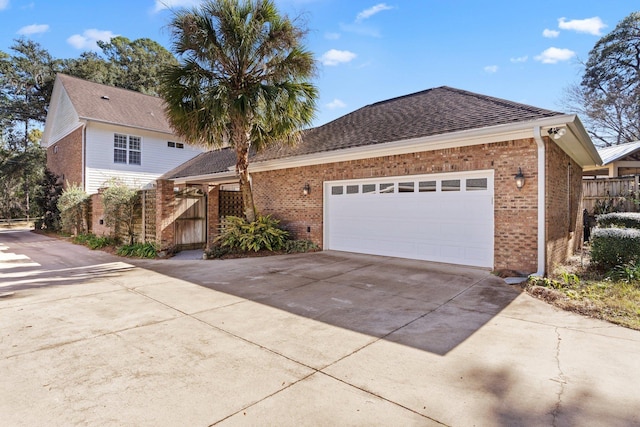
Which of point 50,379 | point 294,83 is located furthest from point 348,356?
point 294,83

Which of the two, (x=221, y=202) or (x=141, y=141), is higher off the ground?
(x=141, y=141)

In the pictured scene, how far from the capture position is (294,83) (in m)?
9.88

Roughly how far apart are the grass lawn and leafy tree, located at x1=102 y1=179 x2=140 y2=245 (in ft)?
36.9

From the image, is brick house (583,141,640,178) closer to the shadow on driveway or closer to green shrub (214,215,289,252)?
the shadow on driveway

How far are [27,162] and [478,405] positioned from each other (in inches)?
1481

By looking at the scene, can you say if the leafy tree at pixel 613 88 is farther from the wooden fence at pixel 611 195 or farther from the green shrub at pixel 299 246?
the green shrub at pixel 299 246

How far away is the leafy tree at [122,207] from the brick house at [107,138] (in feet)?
21.1

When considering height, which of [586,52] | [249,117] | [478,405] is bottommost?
[478,405]

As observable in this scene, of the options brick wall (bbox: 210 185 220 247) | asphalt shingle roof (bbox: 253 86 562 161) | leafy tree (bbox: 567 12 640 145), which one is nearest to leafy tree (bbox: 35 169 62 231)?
brick wall (bbox: 210 185 220 247)

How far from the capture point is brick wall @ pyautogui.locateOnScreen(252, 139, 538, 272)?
6.82 m

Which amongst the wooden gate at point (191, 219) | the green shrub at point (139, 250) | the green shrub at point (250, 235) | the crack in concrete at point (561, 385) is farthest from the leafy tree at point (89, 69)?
the crack in concrete at point (561, 385)

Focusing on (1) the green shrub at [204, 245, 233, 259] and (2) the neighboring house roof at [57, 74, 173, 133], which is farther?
(2) the neighboring house roof at [57, 74, 173, 133]

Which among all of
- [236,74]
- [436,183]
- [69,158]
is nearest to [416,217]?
[436,183]

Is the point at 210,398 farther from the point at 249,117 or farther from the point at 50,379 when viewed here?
the point at 249,117
